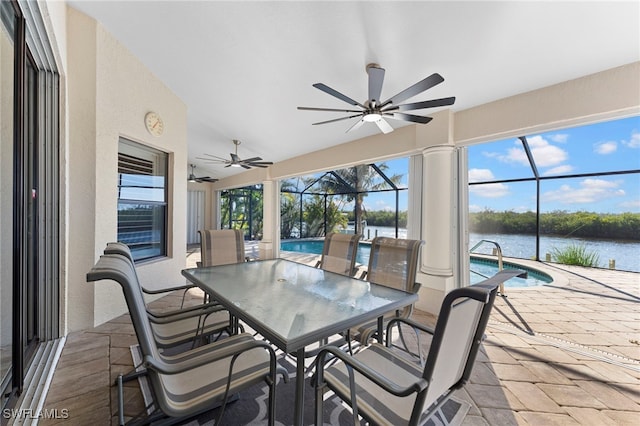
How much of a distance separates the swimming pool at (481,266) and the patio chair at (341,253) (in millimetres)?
921

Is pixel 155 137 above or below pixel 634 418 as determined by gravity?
above

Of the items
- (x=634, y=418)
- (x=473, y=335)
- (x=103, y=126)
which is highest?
(x=103, y=126)

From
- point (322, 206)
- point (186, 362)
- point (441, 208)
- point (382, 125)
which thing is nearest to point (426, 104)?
point (382, 125)

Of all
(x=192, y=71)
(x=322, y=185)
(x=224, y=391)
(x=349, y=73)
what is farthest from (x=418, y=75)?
(x=322, y=185)

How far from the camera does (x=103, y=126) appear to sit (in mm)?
2738

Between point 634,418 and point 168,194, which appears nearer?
point 634,418

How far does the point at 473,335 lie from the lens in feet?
3.67

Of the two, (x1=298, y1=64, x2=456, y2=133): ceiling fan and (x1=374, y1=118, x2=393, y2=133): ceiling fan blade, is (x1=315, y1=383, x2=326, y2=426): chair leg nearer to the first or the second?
(x1=298, y1=64, x2=456, y2=133): ceiling fan

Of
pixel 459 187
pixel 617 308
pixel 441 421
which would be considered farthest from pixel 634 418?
pixel 617 308

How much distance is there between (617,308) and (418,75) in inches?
166

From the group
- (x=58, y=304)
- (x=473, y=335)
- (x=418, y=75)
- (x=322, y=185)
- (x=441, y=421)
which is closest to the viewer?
(x=473, y=335)

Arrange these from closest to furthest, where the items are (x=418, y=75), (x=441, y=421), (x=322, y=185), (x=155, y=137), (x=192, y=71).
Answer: (x=441, y=421)
(x=418, y=75)
(x=192, y=71)
(x=155, y=137)
(x=322, y=185)

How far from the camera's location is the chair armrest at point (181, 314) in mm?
1672

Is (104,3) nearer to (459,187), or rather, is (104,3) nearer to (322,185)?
(459,187)
